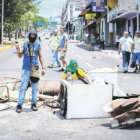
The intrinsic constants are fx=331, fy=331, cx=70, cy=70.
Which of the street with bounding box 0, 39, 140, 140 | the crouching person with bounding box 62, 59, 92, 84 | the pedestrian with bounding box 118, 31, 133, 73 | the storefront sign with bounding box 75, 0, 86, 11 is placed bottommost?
the street with bounding box 0, 39, 140, 140

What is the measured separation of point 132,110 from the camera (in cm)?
544

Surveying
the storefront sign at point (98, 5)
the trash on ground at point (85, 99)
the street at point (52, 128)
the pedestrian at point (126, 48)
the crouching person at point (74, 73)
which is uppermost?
the storefront sign at point (98, 5)

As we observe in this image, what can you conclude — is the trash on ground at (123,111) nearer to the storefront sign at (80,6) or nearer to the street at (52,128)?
the street at (52,128)

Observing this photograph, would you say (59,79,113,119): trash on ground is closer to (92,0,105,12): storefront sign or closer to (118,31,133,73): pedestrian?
(118,31,133,73): pedestrian

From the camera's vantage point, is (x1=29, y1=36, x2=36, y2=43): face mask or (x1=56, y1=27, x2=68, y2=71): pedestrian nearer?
(x1=29, y1=36, x2=36, y2=43): face mask

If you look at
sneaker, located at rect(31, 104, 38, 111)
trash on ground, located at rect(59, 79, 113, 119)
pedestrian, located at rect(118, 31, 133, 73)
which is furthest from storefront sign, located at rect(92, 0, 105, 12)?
trash on ground, located at rect(59, 79, 113, 119)

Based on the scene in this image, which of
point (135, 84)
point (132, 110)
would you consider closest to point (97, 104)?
point (132, 110)

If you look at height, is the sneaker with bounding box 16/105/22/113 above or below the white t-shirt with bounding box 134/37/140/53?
below

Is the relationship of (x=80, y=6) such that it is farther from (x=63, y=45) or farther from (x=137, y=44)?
(x=137, y=44)

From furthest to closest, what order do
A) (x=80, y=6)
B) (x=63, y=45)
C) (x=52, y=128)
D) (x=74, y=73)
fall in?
(x=80, y=6) < (x=63, y=45) < (x=74, y=73) < (x=52, y=128)

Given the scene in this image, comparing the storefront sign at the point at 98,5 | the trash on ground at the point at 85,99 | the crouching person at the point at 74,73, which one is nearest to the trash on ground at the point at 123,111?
the trash on ground at the point at 85,99

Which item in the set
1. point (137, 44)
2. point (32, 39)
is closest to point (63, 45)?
point (137, 44)

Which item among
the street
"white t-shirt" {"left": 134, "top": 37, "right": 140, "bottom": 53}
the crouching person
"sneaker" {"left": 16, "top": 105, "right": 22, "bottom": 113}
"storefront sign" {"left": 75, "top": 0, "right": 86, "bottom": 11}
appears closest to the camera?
the street

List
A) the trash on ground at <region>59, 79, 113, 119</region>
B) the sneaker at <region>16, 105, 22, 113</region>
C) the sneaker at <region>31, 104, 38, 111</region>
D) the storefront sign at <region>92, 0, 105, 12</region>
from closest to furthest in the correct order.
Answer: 1. the trash on ground at <region>59, 79, 113, 119</region>
2. the sneaker at <region>16, 105, 22, 113</region>
3. the sneaker at <region>31, 104, 38, 111</region>
4. the storefront sign at <region>92, 0, 105, 12</region>
